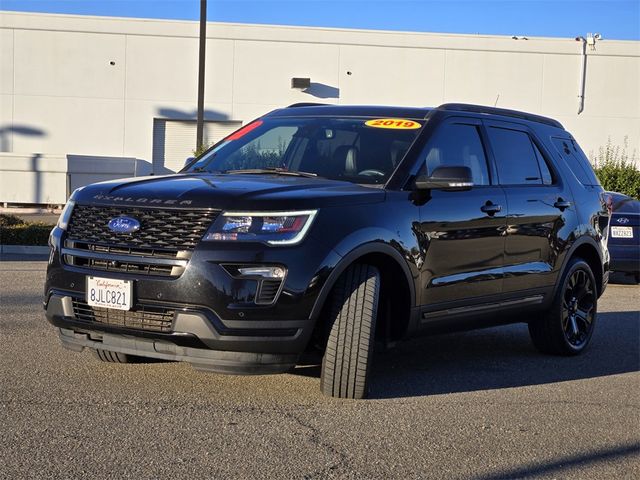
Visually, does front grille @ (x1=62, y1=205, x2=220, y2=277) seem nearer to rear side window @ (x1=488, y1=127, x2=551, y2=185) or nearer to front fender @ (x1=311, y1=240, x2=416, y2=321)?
front fender @ (x1=311, y1=240, x2=416, y2=321)

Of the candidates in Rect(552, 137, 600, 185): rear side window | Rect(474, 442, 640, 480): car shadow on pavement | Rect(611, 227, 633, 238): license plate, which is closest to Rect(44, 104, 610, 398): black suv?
Rect(552, 137, 600, 185): rear side window

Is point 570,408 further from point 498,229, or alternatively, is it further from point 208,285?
point 208,285

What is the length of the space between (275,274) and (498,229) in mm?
2185

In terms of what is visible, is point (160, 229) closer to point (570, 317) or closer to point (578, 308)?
point (570, 317)

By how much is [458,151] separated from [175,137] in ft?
94.7

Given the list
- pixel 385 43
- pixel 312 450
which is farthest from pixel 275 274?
pixel 385 43

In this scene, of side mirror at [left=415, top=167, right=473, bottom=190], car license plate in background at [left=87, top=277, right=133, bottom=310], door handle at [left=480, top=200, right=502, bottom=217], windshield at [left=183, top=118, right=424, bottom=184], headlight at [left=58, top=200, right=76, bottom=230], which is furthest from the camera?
door handle at [left=480, top=200, right=502, bottom=217]

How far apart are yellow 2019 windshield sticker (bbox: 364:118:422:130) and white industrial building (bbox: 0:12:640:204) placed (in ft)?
89.4

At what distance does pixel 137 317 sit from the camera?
16.5 ft

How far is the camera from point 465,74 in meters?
34.6

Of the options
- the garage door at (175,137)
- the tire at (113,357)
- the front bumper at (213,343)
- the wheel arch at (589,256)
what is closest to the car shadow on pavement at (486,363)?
the wheel arch at (589,256)

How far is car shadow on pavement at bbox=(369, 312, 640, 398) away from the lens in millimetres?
6145

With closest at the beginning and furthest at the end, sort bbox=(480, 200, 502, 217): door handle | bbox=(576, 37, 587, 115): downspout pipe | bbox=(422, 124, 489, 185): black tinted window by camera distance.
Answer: bbox=(422, 124, 489, 185): black tinted window
bbox=(480, 200, 502, 217): door handle
bbox=(576, 37, 587, 115): downspout pipe

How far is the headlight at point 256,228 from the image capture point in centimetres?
494
